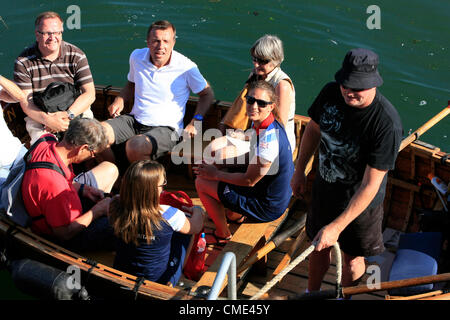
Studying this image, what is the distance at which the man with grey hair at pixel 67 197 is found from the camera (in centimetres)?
344

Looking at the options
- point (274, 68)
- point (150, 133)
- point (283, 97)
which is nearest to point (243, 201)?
point (283, 97)

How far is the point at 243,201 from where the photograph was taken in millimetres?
3729

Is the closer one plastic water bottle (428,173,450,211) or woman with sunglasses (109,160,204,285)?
woman with sunglasses (109,160,204,285)

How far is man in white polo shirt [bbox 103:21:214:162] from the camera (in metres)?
4.63

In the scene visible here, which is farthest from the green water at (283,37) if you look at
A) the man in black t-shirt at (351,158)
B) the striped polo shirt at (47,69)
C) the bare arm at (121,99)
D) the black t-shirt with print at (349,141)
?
the black t-shirt with print at (349,141)

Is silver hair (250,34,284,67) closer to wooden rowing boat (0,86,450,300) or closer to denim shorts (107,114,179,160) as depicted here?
wooden rowing boat (0,86,450,300)

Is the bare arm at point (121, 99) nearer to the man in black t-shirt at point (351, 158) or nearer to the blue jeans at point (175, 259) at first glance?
the blue jeans at point (175, 259)

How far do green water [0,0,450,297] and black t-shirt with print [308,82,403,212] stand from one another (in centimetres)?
456

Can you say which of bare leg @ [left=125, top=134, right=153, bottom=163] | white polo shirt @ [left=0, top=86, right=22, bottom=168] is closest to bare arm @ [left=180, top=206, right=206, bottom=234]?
bare leg @ [left=125, top=134, right=153, bottom=163]

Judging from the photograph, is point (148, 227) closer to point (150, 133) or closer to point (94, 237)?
point (94, 237)

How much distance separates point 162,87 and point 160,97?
0.09 metres

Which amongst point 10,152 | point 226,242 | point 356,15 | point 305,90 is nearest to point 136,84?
point 10,152

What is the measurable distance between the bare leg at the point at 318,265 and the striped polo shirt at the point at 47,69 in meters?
2.63
